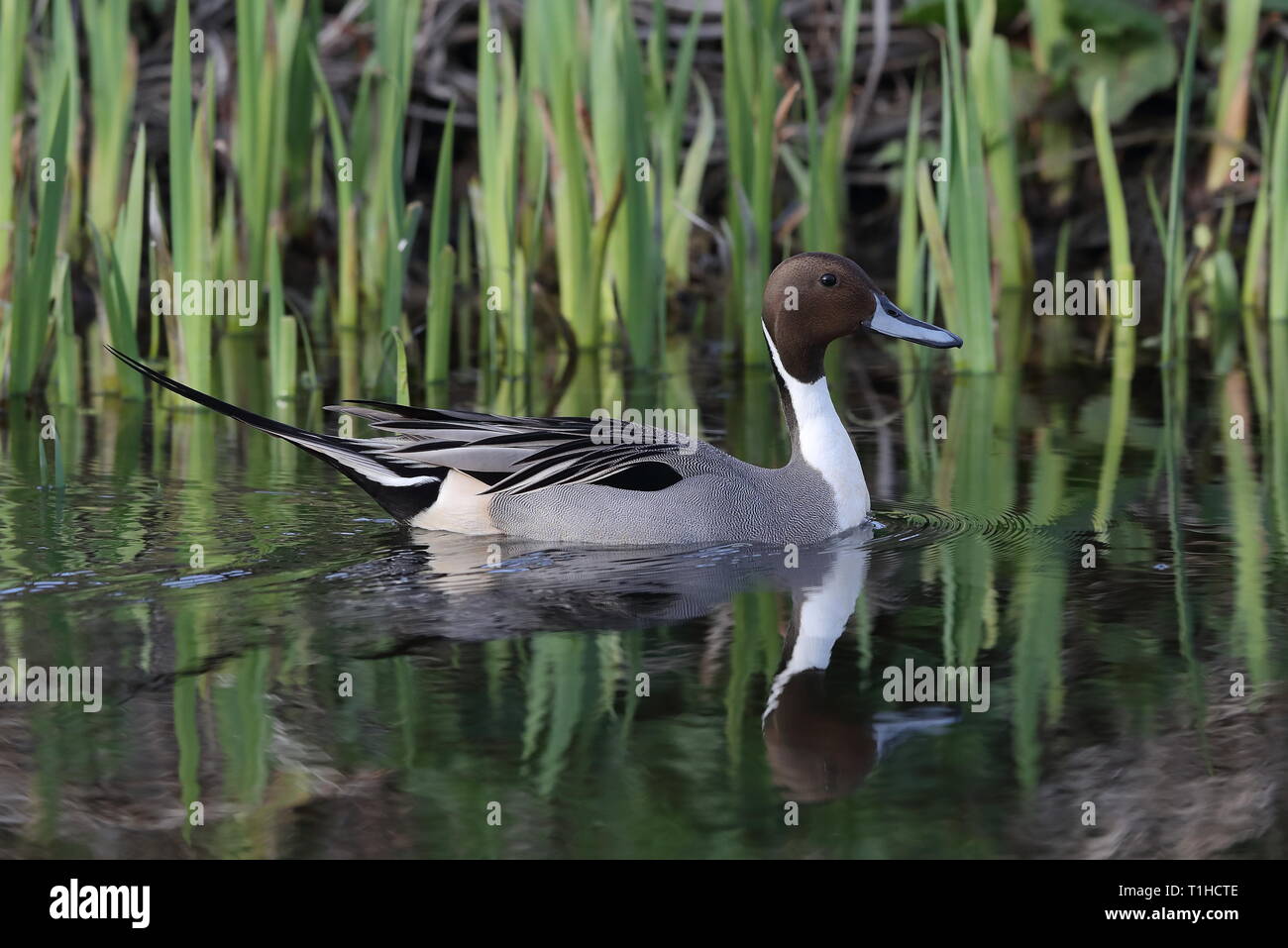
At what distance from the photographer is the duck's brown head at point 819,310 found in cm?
593

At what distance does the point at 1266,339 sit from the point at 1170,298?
1.84 meters

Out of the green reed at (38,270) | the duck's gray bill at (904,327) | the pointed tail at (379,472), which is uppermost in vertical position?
the green reed at (38,270)

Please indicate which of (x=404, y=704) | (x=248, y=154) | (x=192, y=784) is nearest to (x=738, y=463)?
(x=404, y=704)

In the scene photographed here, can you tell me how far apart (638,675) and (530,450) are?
1.54 metres

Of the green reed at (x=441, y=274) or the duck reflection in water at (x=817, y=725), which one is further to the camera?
the green reed at (x=441, y=274)

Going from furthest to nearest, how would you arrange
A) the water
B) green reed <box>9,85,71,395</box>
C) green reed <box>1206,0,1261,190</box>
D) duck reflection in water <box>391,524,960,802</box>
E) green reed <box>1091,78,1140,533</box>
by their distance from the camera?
green reed <box>1206,0,1261,190</box> → green reed <box>1091,78,1140,533</box> → green reed <box>9,85,71,395</box> → duck reflection in water <box>391,524,960,802</box> → the water

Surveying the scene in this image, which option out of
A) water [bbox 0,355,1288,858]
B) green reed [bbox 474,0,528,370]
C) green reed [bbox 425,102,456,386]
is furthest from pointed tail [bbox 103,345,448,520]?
green reed [bbox 474,0,528,370]

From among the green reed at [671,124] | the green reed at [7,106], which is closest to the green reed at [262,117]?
the green reed at [7,106]

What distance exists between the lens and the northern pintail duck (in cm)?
543

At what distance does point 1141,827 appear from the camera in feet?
10.7

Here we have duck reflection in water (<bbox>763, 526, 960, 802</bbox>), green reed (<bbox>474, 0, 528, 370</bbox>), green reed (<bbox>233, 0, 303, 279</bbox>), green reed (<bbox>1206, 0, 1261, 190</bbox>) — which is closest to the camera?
duck reflection in water (<bbox>763, 526, 960, 802</bbox>)

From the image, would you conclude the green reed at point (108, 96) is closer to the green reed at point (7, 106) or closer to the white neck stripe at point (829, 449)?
the green reed at point (7, 106)

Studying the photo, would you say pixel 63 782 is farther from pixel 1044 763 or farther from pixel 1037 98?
pixel 1037 98

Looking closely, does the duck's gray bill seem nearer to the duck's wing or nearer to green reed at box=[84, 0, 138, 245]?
the duck's wing
